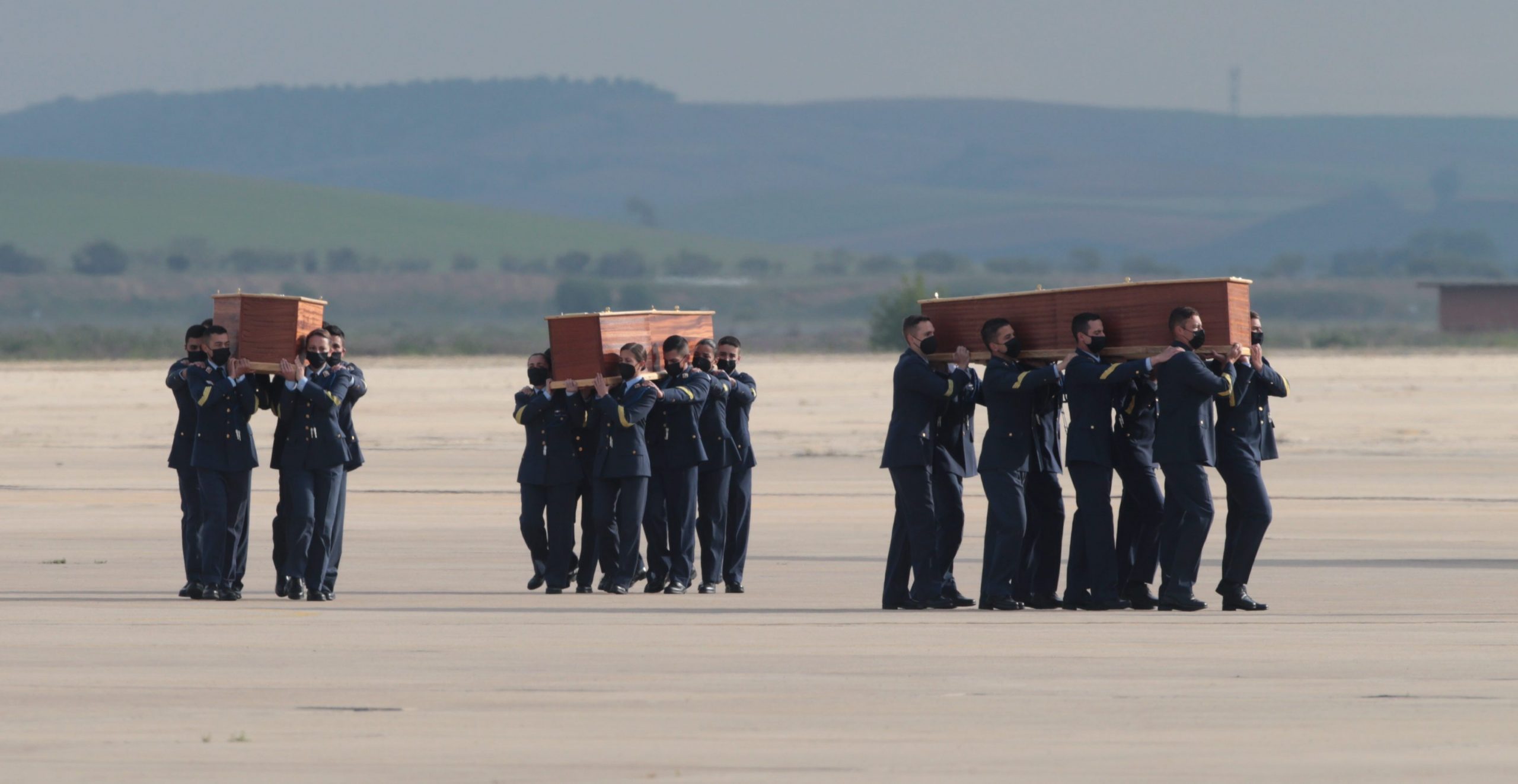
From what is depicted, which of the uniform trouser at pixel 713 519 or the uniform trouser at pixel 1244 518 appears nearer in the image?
the uniform trouser at pixel 1244 518

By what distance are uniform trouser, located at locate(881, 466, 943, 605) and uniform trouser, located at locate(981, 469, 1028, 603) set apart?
1.20 feet

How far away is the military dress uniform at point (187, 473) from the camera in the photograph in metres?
13.7

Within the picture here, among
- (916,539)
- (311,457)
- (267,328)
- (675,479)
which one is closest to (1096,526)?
(916,539)

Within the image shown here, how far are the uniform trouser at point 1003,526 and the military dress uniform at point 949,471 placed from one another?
0.89 ft

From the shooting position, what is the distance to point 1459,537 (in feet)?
61.8

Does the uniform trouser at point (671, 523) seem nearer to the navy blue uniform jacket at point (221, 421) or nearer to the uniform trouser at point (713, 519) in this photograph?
the uniform trouser at point (713, 519)

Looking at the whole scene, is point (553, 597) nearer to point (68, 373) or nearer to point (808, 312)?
point (68, 373)

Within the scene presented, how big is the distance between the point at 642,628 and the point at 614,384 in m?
2.98

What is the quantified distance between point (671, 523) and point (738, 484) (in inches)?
23.2

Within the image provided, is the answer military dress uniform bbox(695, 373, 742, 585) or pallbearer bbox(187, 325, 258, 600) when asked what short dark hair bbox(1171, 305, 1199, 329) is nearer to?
military dress uniform bbox(695, 373, 742, 585)

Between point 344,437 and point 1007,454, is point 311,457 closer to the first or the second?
point 344,437

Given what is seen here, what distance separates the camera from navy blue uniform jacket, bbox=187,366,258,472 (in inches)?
534

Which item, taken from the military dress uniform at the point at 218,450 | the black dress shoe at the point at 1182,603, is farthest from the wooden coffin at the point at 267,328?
the black dress shoe at the point at 1182,603

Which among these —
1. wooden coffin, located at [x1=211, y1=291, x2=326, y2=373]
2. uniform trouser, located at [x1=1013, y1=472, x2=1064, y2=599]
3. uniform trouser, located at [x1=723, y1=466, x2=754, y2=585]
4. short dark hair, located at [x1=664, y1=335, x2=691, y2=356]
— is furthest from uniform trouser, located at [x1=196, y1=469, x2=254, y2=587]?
uniform trouser, located at [x1=1013, y1=472, x2=1064, y2=599]
